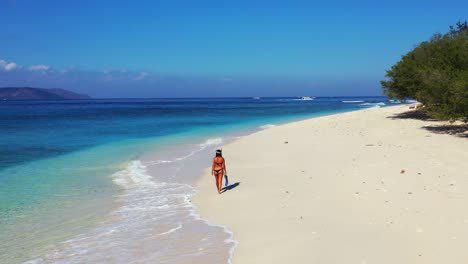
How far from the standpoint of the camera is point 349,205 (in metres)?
8.75

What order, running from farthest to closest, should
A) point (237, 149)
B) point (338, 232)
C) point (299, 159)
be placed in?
1. point (237, 149)
2. point (299, 159)
3. point (338, 232)

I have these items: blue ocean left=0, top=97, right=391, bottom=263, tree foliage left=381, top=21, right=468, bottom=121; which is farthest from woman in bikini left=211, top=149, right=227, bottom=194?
tree foliage left=381, top=21, right=468, bottom=121

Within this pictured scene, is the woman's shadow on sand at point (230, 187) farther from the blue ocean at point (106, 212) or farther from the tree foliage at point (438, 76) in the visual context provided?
the tree foliage at point (438, 76)

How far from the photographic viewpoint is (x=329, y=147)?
18.3 metres

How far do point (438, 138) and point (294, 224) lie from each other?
44.1 feet

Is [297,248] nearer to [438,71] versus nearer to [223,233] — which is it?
[223,233]

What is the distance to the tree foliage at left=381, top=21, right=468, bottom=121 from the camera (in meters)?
18.7

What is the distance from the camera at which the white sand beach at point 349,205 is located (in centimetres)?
636

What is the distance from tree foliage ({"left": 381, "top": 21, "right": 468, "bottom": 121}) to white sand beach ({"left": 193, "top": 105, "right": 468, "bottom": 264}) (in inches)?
94.1

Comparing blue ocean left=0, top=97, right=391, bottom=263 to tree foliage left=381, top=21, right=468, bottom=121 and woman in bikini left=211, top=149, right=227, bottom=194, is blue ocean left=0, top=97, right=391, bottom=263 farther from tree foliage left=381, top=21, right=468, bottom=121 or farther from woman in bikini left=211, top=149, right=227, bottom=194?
tree foliage left=381, top=21, right=468, bottom=121

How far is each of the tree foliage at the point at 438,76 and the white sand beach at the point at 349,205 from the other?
7.84 ft

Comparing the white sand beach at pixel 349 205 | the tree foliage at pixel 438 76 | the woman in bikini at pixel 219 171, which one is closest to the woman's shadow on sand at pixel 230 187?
the white sand beach at pixel 349 205

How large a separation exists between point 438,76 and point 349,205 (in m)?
14.9

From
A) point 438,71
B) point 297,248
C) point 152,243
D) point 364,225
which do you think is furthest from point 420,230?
point 438,71
